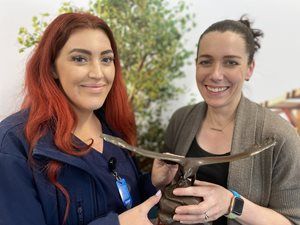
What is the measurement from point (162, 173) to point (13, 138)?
39cm

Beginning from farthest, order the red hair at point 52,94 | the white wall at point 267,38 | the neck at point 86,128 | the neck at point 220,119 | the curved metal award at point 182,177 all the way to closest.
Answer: the white wall at point 267,38 → the neck at point 220,119 → the neck at point 86,128 → the red hair at point 52,94 → the curved metal award at point 182,177

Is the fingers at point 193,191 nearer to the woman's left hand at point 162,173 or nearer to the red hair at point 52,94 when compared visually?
the woman's left hand at point 162,173

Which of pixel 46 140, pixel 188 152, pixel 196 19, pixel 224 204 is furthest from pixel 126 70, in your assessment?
pixel 224 204

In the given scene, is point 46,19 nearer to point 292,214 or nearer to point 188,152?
point 188,152

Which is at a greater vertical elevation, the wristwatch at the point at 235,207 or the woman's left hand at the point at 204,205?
the woman's left hand at the point at 204,205

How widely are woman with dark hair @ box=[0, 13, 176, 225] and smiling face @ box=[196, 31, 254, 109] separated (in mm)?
272

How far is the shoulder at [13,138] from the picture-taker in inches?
28.9

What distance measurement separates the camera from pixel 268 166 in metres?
0.93

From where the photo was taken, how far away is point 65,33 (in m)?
0.81

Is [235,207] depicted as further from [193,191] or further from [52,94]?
[52,94]

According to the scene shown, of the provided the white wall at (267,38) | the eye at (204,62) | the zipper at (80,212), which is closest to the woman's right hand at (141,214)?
the zipper at (80,212)

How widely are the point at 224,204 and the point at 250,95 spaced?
2.44 feet

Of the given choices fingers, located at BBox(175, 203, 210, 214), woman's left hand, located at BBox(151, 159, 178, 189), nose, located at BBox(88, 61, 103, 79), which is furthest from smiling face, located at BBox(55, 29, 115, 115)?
fingers, located at BBox(175, 203, 210, 214)

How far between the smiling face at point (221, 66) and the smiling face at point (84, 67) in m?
0.30
